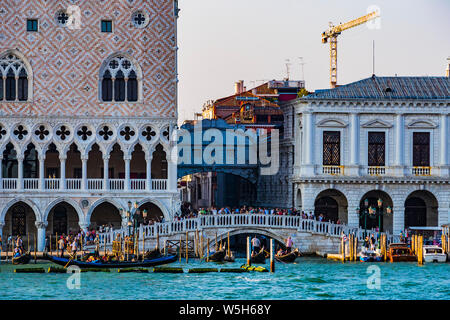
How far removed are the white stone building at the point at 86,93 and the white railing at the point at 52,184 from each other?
3 cm

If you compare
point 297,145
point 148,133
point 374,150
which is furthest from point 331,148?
point 148,133

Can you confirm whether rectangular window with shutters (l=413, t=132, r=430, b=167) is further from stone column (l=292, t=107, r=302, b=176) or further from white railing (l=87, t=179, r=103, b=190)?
white railing (l=87, t=179, r=103, b=190)

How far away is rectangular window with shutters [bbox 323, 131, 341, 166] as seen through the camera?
5250cm

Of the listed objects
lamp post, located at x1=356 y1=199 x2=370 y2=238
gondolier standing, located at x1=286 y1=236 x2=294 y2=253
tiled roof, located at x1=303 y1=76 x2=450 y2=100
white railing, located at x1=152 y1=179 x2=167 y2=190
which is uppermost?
tiled roof, located at x1=303 y1=76 x2=450 y2=100

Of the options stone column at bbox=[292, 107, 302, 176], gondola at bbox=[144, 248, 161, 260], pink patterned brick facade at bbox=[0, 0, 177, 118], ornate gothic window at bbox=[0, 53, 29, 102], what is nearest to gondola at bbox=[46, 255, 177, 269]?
gondola at bbox=[144, 248, 161, 260]

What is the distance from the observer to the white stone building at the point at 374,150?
52312 mm

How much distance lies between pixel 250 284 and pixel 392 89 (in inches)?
497

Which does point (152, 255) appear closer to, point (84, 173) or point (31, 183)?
point (84, 173)

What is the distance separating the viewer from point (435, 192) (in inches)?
2068

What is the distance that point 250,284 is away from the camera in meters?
43.6

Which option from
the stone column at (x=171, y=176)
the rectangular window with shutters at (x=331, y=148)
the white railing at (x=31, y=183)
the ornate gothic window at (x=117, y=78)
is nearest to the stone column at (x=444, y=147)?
the rectangular window with shutters at (x=331, y=148)

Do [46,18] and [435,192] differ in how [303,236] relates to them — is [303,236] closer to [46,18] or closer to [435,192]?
[435,192]
